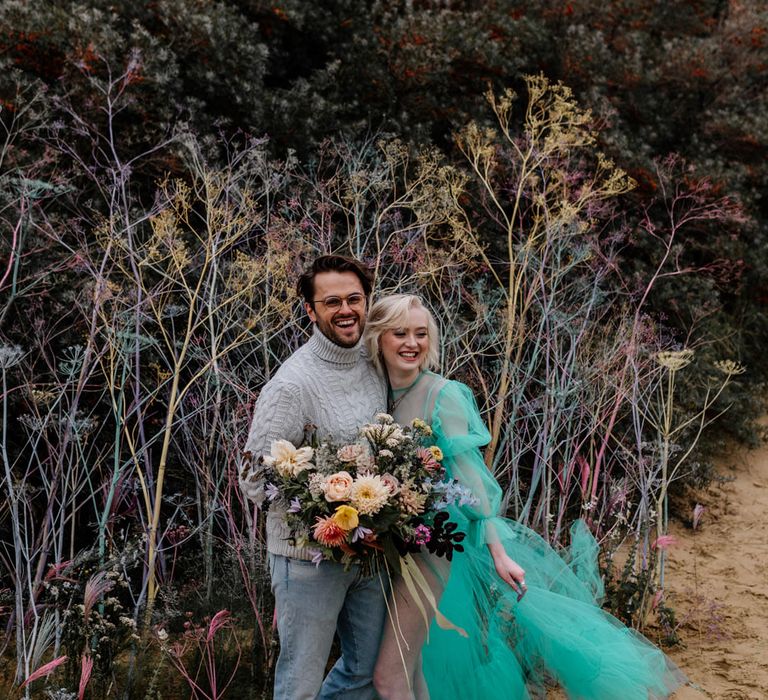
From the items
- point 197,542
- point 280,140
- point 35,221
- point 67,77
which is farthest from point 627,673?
point 67,77

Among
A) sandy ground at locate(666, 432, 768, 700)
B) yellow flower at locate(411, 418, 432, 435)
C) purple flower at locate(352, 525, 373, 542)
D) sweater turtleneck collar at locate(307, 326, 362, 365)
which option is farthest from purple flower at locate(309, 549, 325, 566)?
sandy ground at locate(666, 432, 768, 700)

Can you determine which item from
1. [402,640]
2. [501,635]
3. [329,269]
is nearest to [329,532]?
[402,640]

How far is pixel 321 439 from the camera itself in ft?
8.60

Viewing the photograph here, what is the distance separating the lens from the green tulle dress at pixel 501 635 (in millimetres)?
2871

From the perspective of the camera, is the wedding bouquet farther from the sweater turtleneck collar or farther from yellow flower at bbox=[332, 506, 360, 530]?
the sweater turtleneck collar

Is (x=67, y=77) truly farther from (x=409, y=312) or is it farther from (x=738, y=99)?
(x=738, y=99)

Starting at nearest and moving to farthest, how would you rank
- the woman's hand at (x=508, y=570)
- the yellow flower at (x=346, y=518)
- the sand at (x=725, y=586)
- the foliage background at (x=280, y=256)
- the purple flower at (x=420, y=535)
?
1. the yellow flower at (x=346, y=518)
2. the purple flower at (x=420, y=535)
3. the woman's hand at (x=508, y=570)
4. the foliage background at (x=280, y=256)
5. the sand at (x=725, y=586)

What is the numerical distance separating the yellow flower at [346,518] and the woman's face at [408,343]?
0.62 metres

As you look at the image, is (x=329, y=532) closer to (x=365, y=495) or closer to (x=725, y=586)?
(x=365, y=495)

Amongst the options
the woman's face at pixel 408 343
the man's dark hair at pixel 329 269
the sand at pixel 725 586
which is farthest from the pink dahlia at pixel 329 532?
the sand at pixel 725 586

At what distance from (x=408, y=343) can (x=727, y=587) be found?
412 centimetres

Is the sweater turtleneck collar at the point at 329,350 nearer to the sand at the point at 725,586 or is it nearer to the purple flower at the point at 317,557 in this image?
the purple flower at the point at 317,557

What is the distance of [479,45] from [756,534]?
195 inches

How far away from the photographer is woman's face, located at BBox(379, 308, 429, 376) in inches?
109
